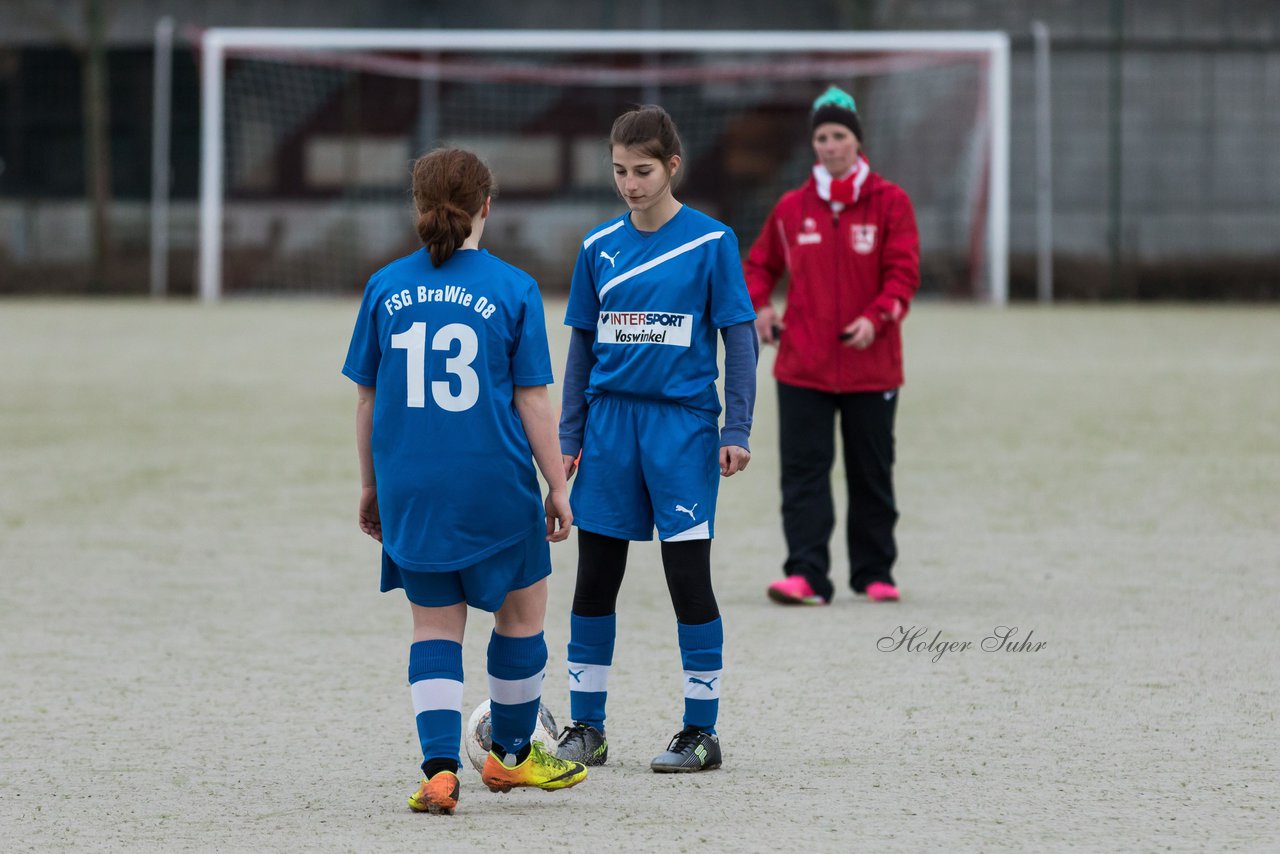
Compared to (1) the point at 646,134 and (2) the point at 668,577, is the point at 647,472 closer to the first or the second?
(2) the point at 668,577

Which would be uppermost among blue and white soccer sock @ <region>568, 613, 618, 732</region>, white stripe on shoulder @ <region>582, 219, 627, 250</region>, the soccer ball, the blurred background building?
the blurred background building

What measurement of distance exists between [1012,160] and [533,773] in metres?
22.5

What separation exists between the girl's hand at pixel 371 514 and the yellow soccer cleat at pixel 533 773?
1.77 feet

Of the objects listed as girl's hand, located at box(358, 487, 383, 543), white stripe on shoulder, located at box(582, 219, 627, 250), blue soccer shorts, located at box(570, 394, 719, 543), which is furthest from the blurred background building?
girl's hand, located at box(358, 487, 383, 543)

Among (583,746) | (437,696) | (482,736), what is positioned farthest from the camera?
(583,746)

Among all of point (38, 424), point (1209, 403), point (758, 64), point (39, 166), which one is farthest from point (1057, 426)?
point (39, 166)

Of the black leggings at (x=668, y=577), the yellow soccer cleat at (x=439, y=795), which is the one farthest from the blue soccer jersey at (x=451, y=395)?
the black leggings at (x=668, y=577)

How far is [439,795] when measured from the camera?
3658mm

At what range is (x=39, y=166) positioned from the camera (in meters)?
25.9

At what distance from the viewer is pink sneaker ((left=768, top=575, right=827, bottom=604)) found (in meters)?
6.15

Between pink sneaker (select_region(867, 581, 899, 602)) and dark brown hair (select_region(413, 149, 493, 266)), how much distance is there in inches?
114

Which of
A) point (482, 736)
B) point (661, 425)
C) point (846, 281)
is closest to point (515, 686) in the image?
point (482, 736)

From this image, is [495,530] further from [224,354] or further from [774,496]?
[224,354]

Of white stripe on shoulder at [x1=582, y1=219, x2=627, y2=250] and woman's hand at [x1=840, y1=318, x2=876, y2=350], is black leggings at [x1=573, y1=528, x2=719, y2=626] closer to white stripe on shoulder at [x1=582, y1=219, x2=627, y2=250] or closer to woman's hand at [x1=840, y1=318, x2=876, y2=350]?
white stripe on shoulder at [x1=582, y1=219, x2=627, y2=250]
